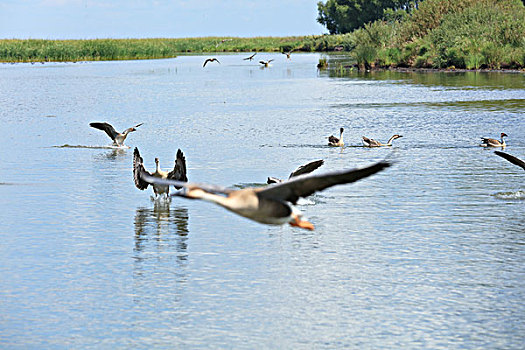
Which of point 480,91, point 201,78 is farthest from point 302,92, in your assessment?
point 201,78

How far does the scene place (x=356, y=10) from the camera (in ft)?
433

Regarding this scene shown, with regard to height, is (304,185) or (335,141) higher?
(304,185)

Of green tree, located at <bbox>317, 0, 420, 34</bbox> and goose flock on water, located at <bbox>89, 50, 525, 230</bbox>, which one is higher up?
green tree, located at <bbox>317, 0, 420, 34</bbox>

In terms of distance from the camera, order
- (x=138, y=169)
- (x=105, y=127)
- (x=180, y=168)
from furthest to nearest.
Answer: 1. (x=105, y=127)
2. (x=138, y=169)
3. (x=180, y=168)

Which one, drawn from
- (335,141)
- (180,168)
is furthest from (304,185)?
(335,141)

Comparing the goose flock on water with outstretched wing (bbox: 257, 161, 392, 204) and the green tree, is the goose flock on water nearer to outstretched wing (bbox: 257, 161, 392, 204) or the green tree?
outstretched wing (bbox: 257, 161, 392, 204)

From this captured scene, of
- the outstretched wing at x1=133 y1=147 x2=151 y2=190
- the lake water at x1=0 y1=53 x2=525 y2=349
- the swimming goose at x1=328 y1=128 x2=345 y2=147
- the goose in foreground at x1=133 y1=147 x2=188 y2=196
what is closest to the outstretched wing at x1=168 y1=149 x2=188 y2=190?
the goose in foreground at x1=133 y1=147 x2=188 y2=196

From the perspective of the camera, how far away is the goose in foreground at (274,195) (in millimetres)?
7145

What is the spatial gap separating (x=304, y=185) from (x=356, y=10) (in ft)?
419

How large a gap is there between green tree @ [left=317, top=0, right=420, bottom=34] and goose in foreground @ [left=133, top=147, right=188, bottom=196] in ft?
362

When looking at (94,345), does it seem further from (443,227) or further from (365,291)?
(443,227)

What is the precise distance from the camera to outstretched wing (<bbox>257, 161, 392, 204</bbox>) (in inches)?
290

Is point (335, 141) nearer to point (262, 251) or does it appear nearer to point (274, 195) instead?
point (262, 251)

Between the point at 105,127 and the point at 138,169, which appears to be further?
the point at 105,127
